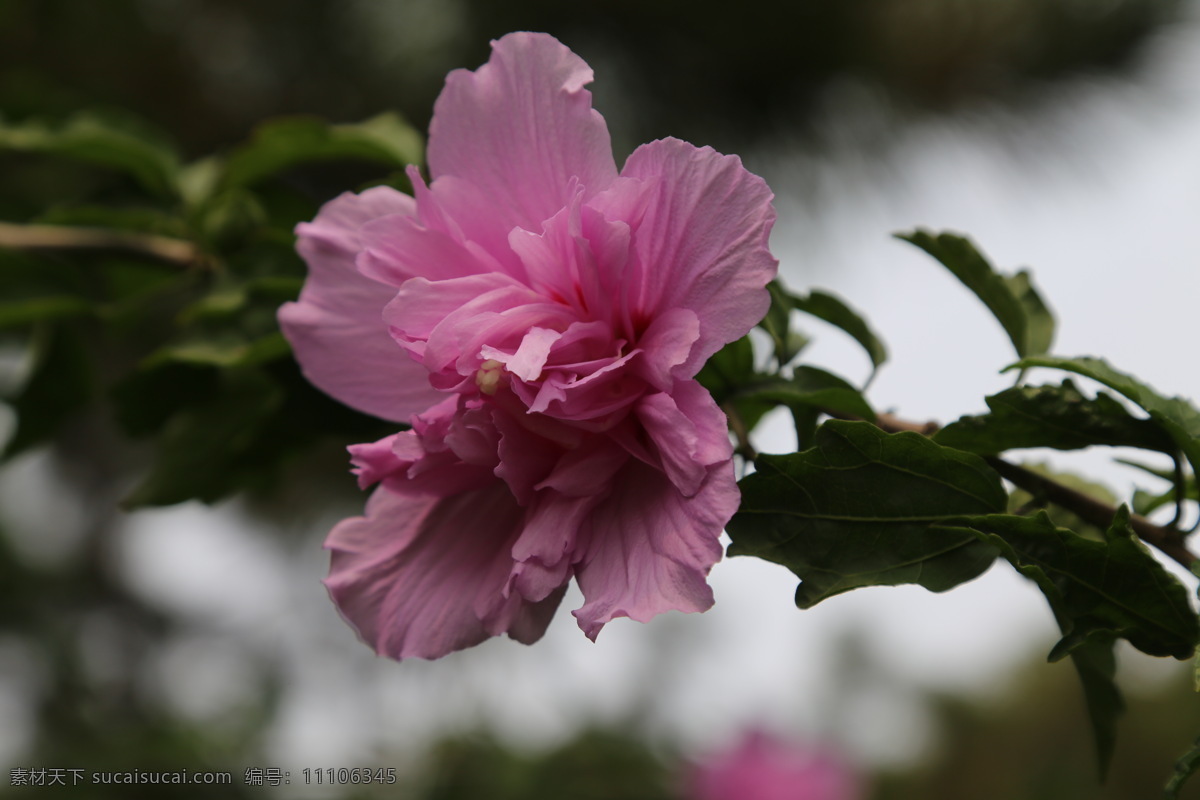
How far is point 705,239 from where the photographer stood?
37 cm

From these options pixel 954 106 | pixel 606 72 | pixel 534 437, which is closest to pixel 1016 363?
pixel 534 437

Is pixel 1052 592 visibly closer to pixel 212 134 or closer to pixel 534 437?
pixel 534 437

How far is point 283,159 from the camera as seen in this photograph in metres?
0.74

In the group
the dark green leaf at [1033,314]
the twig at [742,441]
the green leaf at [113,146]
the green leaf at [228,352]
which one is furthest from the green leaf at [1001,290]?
the green leaf at [113,146]

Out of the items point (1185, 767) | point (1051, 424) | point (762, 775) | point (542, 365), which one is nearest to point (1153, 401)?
point (1051, 424)

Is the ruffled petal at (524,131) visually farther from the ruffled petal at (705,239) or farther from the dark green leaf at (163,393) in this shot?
the dark green leaf at (163,393)

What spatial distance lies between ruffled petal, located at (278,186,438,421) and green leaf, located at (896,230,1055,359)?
0.26 m

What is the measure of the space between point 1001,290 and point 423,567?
1.07 ft

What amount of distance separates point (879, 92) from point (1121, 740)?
3078 millimetres

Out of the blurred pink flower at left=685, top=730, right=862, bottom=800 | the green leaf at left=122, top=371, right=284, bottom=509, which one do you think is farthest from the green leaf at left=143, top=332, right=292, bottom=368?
the blurred pink flower at left=685, top=730, right=862, bottom=800

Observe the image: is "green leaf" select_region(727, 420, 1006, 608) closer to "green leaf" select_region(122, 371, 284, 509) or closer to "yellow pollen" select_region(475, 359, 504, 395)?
"yellow pollen" select_region(475, 359, 504, 395)

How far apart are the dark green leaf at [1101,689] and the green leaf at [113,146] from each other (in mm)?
721

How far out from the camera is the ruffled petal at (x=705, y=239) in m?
0.36

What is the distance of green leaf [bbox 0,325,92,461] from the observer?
750 mm
